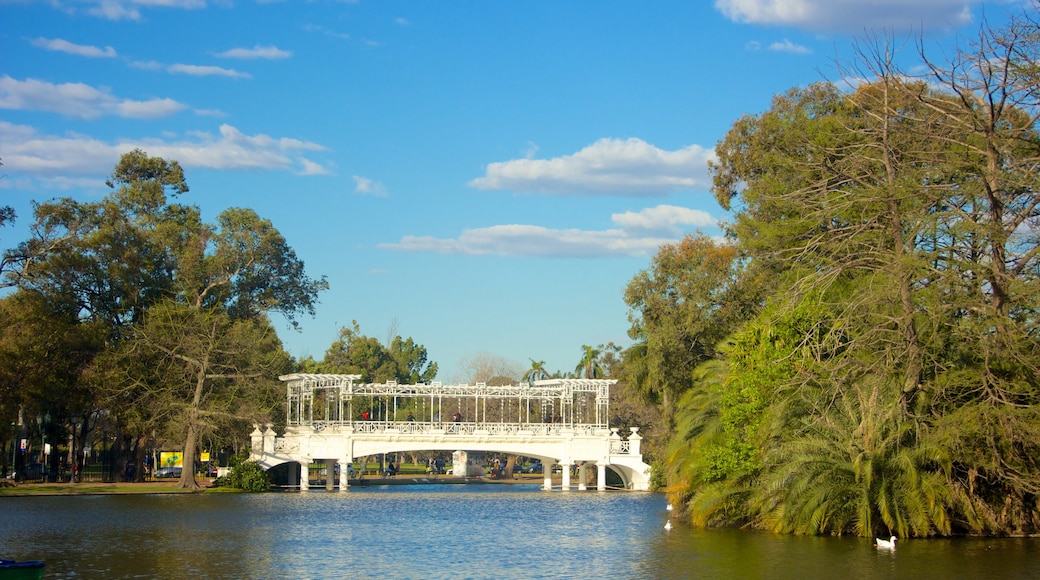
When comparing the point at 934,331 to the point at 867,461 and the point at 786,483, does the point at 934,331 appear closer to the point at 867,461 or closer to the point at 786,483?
the point at 867,461

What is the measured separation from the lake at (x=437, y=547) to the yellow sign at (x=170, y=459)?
1302 inches

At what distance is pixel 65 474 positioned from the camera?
207 feet

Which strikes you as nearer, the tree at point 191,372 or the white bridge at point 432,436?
the tree at point 191,372

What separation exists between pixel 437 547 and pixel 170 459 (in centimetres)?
5313

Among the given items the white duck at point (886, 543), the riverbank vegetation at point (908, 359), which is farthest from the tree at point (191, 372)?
the white duck at point (886, 543)

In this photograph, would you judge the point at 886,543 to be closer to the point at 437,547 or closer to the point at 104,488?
the point at 437,547

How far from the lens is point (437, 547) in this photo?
102 ft

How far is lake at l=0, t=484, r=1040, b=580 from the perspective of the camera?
82.1 ft

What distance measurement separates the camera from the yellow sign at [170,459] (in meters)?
79.4

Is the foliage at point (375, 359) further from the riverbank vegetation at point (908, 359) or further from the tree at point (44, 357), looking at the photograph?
the riverbank vegetation at point (908, 359)

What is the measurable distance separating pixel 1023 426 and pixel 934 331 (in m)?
3.00

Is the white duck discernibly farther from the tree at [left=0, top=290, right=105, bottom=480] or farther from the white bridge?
the tree at [left=0, top=290, right=105, bottom=480]

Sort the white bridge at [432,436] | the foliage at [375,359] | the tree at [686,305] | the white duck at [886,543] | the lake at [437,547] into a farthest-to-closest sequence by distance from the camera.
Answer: the foliage at [375,359], the white bridge at [432,436], the tree at [686,305], the white duck at [886,543], the lake at [437,547]

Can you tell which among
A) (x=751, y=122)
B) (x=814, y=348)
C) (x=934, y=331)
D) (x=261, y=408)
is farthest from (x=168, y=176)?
(x=934, y=331)
